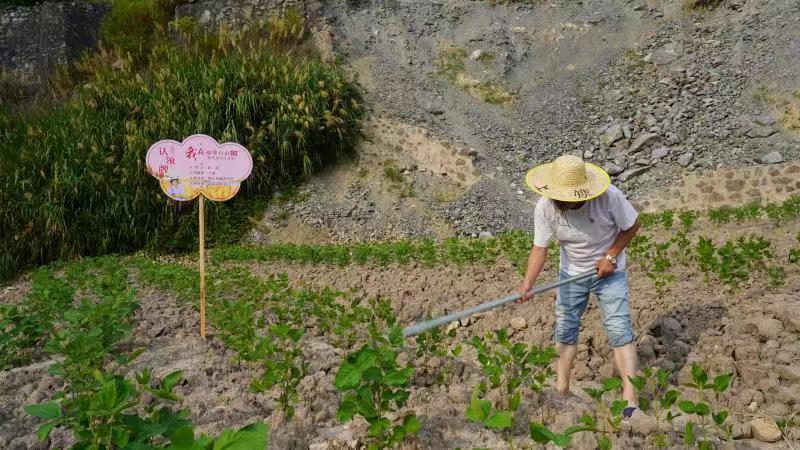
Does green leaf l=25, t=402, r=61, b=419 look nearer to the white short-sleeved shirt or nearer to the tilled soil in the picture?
the tilled soil

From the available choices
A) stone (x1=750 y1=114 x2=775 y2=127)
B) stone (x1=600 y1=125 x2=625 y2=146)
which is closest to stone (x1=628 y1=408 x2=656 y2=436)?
stone (x1=600 y1=125 x2=625 y2=146)

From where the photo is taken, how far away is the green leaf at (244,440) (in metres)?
1.20

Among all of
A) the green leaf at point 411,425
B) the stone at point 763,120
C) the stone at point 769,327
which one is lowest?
the stone at point 769,327

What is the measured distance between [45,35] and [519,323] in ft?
61.0

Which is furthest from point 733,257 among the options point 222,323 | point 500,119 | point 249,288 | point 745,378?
point 500,119

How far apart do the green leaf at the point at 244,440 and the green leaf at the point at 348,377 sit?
59 centimetres

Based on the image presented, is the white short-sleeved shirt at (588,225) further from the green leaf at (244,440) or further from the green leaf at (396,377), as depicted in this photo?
the green leaf at (244,440)

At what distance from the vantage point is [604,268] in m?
3.04

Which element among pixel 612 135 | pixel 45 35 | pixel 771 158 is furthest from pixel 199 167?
pixel 45 35

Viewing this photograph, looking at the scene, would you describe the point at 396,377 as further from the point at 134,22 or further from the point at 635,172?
the point at 134,22

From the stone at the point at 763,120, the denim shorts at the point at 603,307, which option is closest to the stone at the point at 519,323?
the denim shorts at the point at 603,307

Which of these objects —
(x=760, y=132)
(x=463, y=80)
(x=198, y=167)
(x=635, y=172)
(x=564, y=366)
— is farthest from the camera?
(x=463, y=80)

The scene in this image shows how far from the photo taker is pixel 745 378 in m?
3.12

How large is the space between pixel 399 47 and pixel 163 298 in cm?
1097
